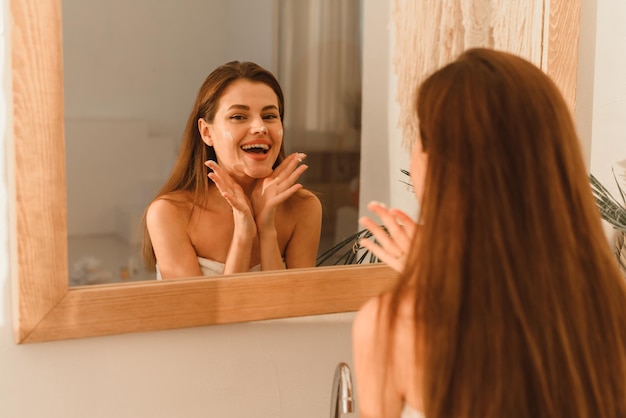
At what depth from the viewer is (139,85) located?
88cm

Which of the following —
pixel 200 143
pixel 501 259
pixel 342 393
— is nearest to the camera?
pixel 501 259

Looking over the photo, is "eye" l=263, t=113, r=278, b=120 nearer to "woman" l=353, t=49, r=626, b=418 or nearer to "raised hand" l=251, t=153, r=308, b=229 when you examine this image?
"raised hand" l=251, t=153, r=308, b=229

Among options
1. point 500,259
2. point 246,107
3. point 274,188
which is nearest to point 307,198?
point 274,188

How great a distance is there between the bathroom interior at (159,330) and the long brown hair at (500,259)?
0.35 meters

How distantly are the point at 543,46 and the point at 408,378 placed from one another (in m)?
0.66

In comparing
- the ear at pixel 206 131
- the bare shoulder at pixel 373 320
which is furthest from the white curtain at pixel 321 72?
the bare shoulder at pixel 373 320

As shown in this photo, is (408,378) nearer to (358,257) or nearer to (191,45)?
(358,257)

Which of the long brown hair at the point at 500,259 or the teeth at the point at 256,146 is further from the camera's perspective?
the teeth at the point at 256,146

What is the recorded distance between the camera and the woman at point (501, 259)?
26.4 inches

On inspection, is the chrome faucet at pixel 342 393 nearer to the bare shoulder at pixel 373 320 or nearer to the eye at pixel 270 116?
the bare shoulder at pixel 373 320

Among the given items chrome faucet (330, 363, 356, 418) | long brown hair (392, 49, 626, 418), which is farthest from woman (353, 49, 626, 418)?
chrome faucet (330, 363, 356, 418)

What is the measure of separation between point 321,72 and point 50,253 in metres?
0.41

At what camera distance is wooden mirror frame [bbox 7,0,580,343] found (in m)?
0.82

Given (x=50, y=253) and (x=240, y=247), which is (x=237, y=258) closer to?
(x=240, y=247)
